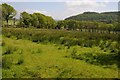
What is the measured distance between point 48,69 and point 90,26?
99.1 meters

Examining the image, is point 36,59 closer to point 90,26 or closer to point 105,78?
point 105,78

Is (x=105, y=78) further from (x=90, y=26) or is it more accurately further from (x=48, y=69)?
(x=90, y=26)

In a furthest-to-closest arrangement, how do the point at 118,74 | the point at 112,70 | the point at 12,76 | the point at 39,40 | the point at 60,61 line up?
the point at 39,40, the point at 60,61, the point at 112,70, the point at 118,74, the point at 12,76

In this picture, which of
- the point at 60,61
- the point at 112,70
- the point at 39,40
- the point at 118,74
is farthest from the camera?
the point at 39,40

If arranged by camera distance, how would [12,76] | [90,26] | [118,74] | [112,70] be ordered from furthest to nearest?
[90,26] < [112,70] < [118,74] < [12,76]

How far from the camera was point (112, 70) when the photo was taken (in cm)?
1197

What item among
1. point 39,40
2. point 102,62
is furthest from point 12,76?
point 39,40

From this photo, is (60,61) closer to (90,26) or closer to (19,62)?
(19,62)

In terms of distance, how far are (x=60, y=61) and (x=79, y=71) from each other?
7.93 feet

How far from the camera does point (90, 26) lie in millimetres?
109438

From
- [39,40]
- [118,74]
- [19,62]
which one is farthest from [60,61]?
[39,40]

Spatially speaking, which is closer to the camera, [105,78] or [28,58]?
[105,78]

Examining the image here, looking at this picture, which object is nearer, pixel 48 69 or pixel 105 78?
pixel 105 78

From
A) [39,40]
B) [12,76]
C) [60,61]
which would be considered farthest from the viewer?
[39,40]
